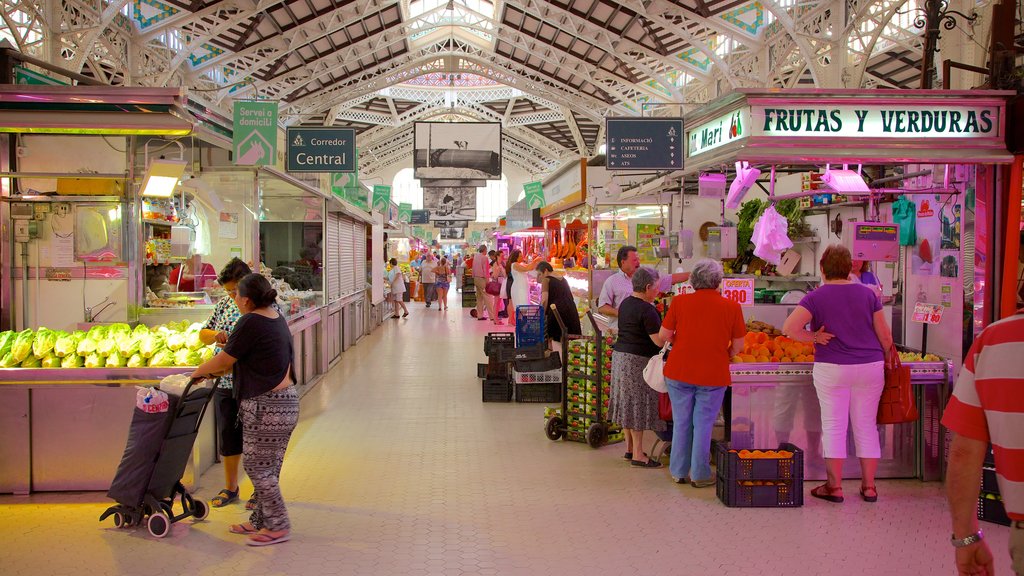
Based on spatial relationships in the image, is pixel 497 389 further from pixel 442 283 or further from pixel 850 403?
pixel 442 283

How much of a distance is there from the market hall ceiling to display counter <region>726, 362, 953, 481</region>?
755 cm

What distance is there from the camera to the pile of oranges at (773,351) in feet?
16.6

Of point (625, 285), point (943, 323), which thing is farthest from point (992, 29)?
point (625, 285)

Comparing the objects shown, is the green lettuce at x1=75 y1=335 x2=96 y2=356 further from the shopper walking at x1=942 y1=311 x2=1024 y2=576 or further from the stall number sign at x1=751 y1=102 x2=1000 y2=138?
the shopper walking at x1=942 y1=311 x2=1024 y2=576

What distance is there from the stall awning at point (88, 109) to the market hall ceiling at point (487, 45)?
196 inches

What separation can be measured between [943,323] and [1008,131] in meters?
1.33

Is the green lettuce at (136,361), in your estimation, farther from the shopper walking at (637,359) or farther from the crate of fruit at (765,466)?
the crate of fruit at (765,466)

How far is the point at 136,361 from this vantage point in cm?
488

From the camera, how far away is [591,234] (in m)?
9.02

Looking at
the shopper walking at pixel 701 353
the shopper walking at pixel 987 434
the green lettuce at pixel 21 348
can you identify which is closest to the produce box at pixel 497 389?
the shopper walking at pixel 701 353

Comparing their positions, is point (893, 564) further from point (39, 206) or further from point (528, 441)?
point (39, 206)

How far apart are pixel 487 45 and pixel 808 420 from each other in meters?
22.8

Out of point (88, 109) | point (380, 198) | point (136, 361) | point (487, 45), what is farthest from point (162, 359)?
point (487, 45)

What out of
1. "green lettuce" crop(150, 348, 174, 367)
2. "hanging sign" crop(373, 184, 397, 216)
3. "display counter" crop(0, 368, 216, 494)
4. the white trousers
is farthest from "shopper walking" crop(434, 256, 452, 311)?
the white trousers
